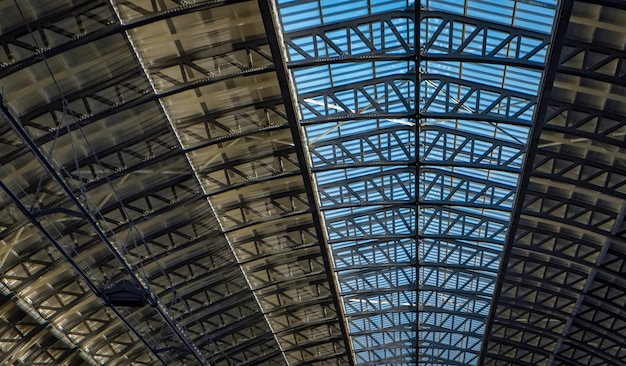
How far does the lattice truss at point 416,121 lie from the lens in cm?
2589

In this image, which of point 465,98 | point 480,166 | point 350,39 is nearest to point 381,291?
point 480,166

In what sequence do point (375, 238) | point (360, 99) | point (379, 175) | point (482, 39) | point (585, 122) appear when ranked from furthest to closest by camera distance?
1. point (375, 238)
2. point (379, 175)
3. point (360, 99)
4. point (585, 122)
5. point (482, 39)

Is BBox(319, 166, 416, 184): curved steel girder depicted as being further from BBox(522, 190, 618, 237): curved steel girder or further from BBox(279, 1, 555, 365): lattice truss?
BBox(522, 190, 618, 237): curved steel girder

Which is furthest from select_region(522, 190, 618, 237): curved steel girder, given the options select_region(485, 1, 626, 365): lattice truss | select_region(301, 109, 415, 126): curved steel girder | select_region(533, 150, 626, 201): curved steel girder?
select_region(301, 109, 415, 126): curved steel girder

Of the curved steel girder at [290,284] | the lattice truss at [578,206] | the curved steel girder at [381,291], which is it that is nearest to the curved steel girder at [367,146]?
the lattice truss at [578,206]

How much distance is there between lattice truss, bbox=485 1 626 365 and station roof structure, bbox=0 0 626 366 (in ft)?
0.36

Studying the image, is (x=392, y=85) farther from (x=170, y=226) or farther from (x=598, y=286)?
(x=598, y=286)

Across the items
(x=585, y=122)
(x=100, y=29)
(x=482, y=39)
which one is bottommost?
(x=100, y=29)

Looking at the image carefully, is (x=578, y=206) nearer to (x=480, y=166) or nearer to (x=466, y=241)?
(x=480, y=166)

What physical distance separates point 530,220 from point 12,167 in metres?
23.9

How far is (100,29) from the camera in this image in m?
23.1

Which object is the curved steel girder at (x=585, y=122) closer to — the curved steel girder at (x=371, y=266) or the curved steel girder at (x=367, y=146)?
the curved steel girder at (x=367, y=146)

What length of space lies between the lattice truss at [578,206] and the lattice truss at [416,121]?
1.03m

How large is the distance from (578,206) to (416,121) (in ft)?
31.2
